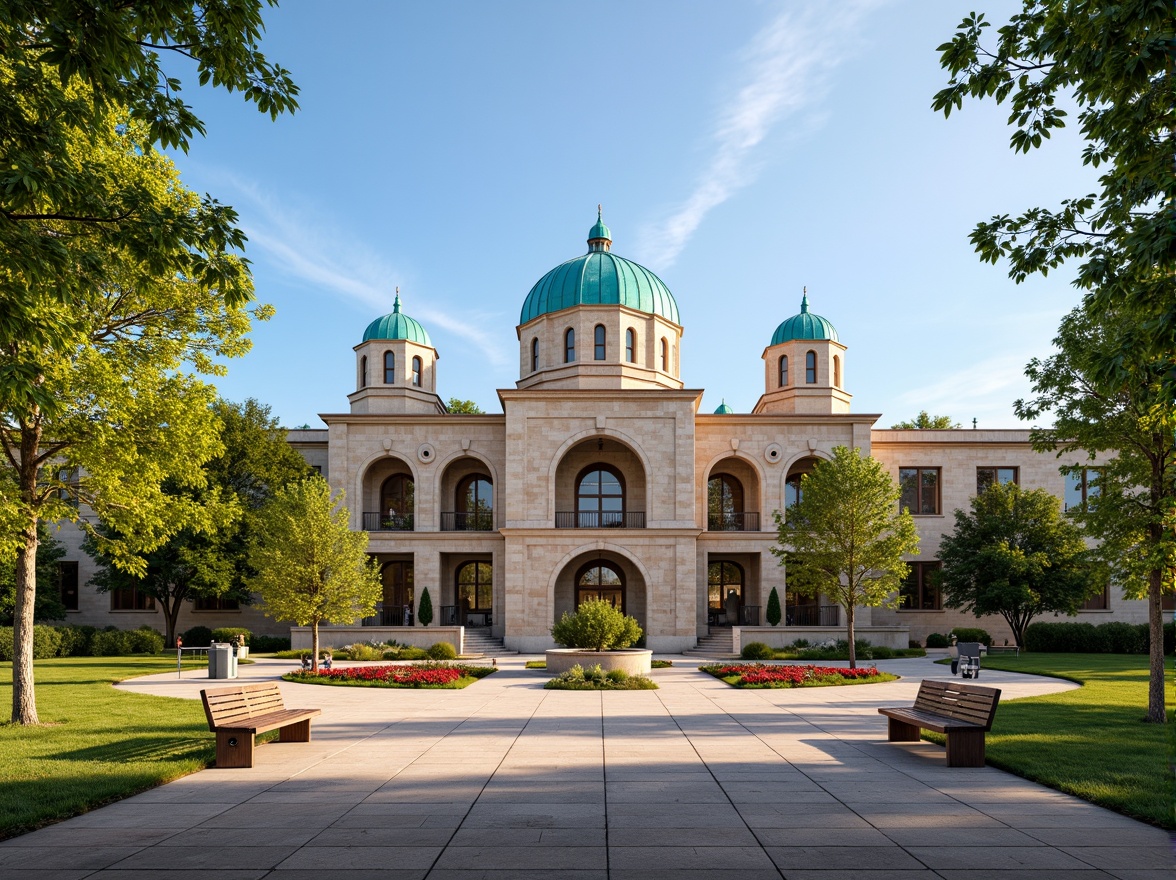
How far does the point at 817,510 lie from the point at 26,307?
23.6 meters

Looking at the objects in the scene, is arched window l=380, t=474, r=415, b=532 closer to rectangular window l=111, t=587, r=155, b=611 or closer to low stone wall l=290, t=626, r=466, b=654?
low stone wall l=290, t=626, r=466, b=654

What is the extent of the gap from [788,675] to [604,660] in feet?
16.3

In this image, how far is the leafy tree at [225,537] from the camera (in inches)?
1376

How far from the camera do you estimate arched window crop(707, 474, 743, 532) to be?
134 ft

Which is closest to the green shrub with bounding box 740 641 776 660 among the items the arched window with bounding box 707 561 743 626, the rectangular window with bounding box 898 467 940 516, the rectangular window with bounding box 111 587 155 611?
the arched window with bounding box 707 561 743 626

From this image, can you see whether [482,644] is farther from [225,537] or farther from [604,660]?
[604,660]

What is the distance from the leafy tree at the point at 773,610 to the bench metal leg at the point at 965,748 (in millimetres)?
25906

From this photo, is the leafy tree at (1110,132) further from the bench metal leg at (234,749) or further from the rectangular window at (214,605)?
the rectangular window at (214,605)

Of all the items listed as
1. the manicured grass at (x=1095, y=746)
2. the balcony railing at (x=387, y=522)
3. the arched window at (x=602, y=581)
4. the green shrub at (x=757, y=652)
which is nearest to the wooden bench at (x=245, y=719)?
the manicured grass at (x=1095, y=746)

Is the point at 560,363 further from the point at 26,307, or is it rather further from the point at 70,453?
the point at 26,307

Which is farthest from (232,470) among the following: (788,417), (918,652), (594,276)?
(918,652)

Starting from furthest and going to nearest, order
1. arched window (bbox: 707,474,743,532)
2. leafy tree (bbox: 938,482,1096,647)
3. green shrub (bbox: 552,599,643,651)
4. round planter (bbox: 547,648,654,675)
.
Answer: arched window (bbox: 707,474,743,532)
leafy tree (bbox: 938,482,1096,647)
green shrub (bbox: 552,599,643,651)
round planter (bbox: 547,648,654,675)

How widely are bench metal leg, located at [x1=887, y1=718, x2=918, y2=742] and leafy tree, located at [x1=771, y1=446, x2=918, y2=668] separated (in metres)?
13.7

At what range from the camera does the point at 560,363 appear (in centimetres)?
3950
